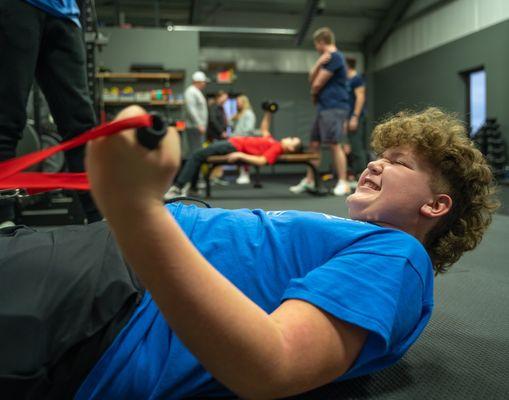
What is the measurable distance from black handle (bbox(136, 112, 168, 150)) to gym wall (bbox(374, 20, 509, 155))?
16.3 feet

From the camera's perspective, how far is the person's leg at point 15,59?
133 centimetres

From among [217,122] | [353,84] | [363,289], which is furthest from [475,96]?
Result: [363,289]

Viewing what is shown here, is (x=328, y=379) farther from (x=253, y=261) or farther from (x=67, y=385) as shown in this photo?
(x=67, y=385)

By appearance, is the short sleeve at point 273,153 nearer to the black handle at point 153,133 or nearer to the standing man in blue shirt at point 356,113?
the standing man in blue shirt at point 356,113

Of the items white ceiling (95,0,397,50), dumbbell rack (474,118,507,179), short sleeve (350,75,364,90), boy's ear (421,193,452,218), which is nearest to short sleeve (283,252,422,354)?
boy's ear (421,193,452,218)

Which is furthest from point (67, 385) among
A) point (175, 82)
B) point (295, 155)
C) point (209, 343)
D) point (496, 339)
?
point (175, 82)

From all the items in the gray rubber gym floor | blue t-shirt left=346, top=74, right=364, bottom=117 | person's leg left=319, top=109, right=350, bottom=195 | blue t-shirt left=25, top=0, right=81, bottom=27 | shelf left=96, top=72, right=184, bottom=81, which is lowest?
the gray rubber gym floor

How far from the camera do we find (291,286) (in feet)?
1.90

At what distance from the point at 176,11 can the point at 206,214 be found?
846 centimetres

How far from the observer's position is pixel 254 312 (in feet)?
1.56

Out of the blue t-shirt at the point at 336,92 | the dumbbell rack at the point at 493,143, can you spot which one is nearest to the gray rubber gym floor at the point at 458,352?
the blue t-shirt at the point at 336,92

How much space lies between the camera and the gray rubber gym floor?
779 mm

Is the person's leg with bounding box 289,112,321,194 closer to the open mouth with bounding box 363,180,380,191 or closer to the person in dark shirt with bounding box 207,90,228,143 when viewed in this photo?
the person in dark shirt with bounding box 207,90,228,143

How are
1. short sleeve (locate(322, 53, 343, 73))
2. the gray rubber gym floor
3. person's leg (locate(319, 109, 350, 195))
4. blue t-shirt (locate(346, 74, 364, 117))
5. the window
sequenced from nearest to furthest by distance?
the gray rubber gym floor, short sleeve (locate(322, 53, 343, 73)), person's leg (locate(319, 109, 350, 195)), blue t-shirt (locate(346, 74, 364, 117)), the window
